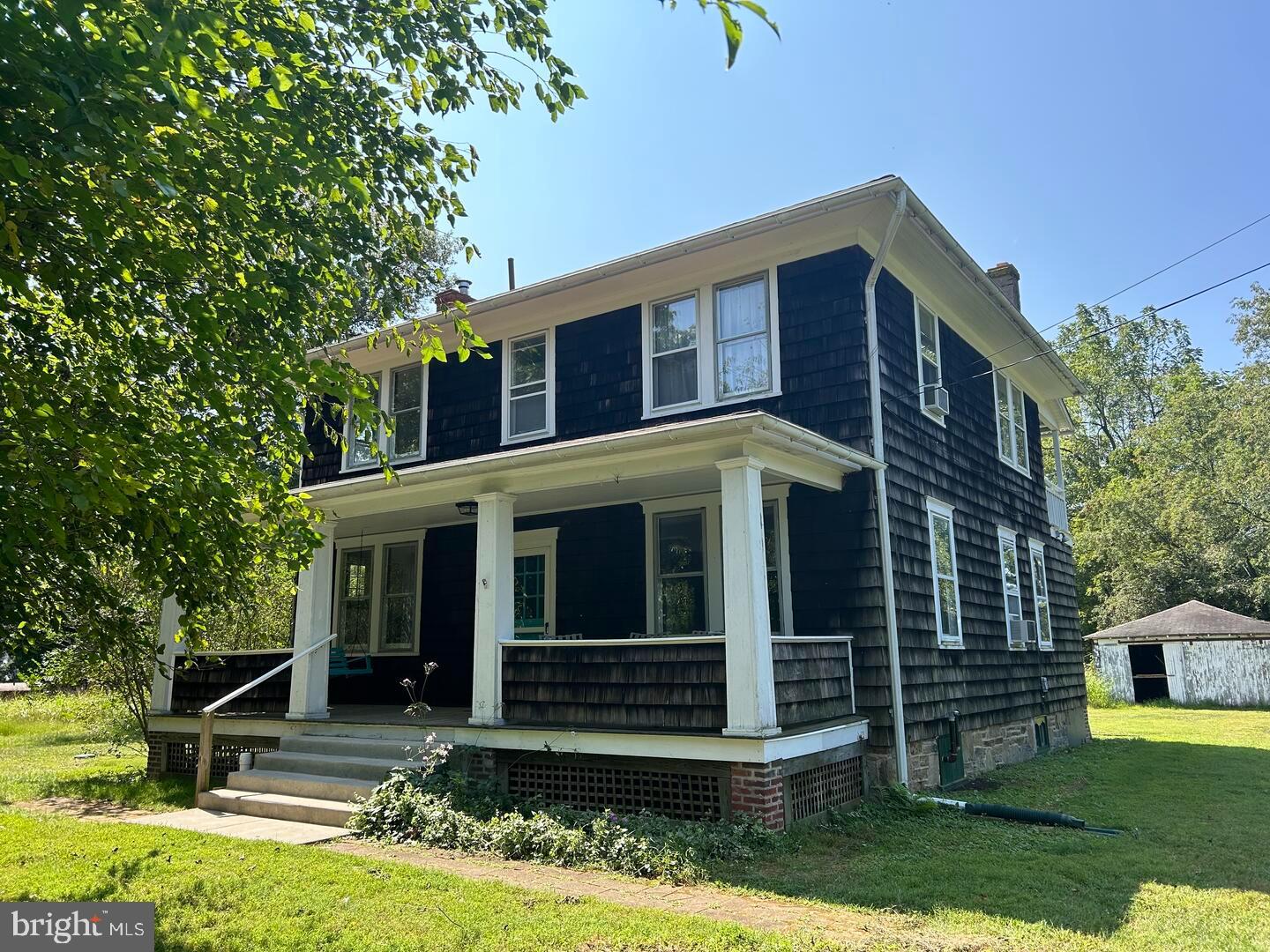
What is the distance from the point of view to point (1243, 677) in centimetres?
2492

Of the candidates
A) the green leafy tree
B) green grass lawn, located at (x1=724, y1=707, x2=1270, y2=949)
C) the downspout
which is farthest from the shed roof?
the green leafy tree

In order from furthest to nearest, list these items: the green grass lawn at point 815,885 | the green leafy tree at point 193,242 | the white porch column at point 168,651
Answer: the white porch column at point 168,651, the green grass lawn at point 815,885, the green leafy tree at point 193,242

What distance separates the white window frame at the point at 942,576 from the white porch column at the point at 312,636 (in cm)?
690

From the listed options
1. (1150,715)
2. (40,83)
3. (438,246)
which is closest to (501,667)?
(40,83)

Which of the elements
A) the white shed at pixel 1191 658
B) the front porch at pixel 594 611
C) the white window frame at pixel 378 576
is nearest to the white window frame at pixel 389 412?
the front porch at pixel 594 611

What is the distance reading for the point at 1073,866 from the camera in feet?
21.2

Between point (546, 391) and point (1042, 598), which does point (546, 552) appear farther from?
point (1042, 598)

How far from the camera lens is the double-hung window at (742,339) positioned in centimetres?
1002

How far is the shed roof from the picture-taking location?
25.0 meters

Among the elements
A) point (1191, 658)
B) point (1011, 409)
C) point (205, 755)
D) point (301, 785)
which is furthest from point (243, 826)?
point (1191, 658)

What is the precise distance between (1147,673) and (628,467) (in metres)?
24.9

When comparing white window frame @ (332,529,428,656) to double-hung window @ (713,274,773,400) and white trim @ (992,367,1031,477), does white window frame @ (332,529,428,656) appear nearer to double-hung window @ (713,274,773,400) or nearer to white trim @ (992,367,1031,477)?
double-hung window @ (713,274,773,400)

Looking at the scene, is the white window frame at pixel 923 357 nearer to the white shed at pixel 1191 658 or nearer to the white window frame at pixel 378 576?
the white window frame at pixel 378 576

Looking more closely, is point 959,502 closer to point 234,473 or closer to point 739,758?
point 739,758
